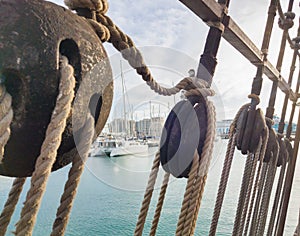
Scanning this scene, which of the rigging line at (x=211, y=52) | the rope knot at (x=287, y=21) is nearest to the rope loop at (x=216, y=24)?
the rigging line at (x=211, y=52)

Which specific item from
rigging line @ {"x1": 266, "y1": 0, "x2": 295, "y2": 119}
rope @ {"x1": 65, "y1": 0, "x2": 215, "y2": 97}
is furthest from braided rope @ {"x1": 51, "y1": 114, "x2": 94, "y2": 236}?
rigging line @ {"x1": 266, "y1": 0, "x2": 295, "y2": 119}

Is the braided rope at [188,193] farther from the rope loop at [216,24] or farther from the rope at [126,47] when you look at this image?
the rope loop at [216,24]

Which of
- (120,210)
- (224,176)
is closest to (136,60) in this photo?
(224,176)

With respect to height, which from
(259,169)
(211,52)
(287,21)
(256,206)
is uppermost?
(287,21)

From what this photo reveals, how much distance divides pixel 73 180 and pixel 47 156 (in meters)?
0.06

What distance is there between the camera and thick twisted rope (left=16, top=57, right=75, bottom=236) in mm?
310

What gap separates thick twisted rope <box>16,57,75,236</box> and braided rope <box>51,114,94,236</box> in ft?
0.14

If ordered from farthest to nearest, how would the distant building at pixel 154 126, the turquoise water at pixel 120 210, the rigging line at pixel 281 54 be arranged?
the turquoise water at pixel 120 210 < the rigging line at pixel 281 54 < the distant building at pixel 154 126

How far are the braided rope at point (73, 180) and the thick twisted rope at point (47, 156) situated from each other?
4 cm

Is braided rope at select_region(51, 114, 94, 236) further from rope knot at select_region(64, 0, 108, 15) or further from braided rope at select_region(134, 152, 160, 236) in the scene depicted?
braided rope at select_region(134, 152, 160, 236)

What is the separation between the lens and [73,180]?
364 millimetres

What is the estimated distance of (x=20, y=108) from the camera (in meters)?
0.32

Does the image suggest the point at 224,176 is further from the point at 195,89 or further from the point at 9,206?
the point at 9,206

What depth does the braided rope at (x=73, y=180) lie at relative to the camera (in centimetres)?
35
